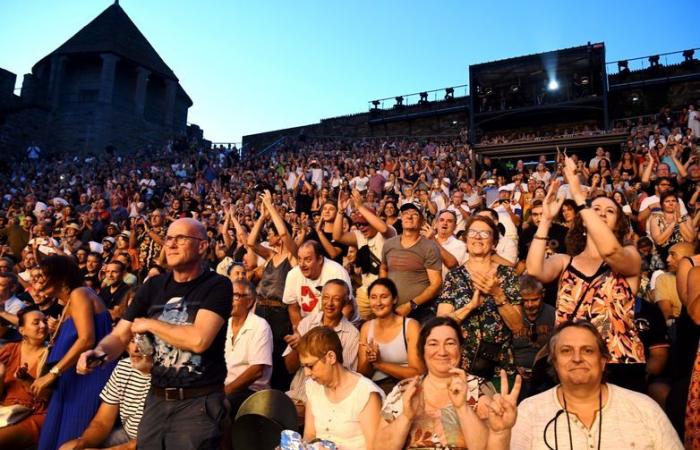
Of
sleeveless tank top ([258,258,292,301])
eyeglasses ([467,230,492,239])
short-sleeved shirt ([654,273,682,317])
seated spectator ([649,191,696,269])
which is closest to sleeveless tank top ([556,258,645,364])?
eyeglasses ([467,230,492,239])

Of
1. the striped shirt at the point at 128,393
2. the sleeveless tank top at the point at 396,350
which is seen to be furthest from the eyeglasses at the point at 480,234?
the striped shirt at the point at 128,393

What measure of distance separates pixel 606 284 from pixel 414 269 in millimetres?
2137

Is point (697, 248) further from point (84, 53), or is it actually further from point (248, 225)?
point (84, 53)

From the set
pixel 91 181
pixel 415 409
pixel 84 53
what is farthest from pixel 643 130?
pixel 84 53

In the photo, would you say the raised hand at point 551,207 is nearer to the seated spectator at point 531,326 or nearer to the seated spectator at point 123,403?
the seated spectator at point 531,326

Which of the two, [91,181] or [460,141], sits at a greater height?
[460,141]

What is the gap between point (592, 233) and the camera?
2916 mm

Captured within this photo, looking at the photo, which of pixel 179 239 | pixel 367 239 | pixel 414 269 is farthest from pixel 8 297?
pixel 414 269

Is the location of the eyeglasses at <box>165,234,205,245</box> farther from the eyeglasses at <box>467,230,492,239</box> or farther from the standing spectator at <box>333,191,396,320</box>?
the standing spectator at <box>333,191,396,320</box>

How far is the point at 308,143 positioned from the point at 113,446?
1053 inches

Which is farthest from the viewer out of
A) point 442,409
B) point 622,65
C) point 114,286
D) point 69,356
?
point 622,65

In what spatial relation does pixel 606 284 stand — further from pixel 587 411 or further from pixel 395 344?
pixel 395 344

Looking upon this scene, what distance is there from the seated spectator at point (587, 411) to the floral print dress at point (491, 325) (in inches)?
31.0

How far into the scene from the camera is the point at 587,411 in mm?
2430
